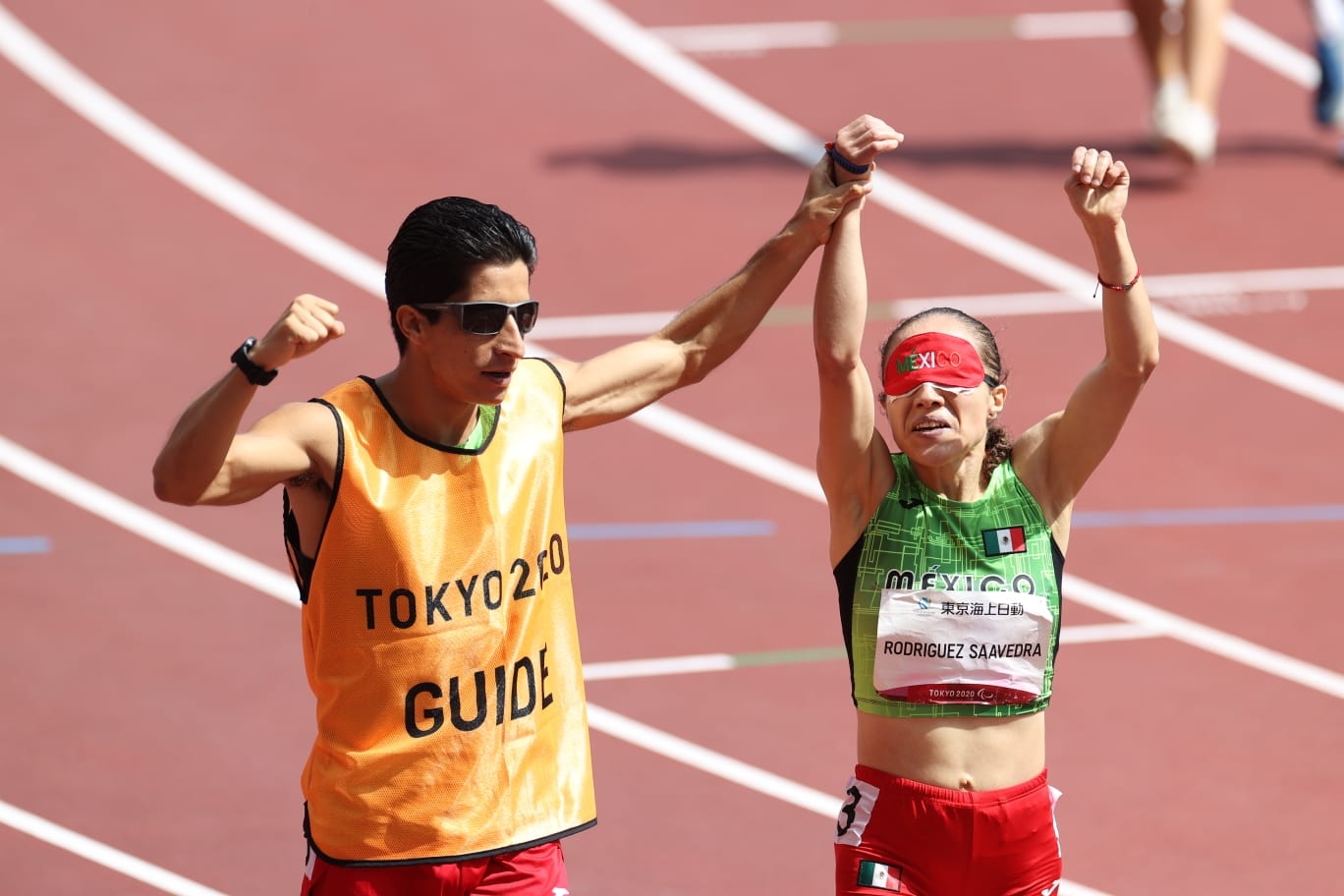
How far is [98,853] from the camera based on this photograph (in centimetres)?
620

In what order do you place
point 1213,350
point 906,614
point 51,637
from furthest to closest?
point 1213,350, point 51,637, point 906,614

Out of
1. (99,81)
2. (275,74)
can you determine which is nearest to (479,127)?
(275,74)

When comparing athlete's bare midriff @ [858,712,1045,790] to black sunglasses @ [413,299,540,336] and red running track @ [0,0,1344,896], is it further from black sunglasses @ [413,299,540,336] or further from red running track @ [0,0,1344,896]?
red running track @ [0,0,1344,896]

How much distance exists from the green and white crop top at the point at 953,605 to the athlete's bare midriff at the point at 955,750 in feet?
0.10

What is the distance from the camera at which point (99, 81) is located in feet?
37.7

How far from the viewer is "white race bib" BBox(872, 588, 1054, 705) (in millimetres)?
4156

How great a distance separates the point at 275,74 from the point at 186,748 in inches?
237

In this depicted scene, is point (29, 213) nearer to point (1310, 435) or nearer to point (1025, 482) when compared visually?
point (1310, 435)

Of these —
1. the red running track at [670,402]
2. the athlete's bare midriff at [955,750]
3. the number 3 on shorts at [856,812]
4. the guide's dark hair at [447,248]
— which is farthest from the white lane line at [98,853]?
the guide's dark hair at [447,248]

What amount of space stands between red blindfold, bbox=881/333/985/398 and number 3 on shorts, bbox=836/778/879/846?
872 mm

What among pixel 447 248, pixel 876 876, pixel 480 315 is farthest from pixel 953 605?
pixel 447 248

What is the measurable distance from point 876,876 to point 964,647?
0.53 meters

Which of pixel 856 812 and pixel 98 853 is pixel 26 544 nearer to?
pixel 98 853

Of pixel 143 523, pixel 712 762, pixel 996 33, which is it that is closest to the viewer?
pixel 712 762
